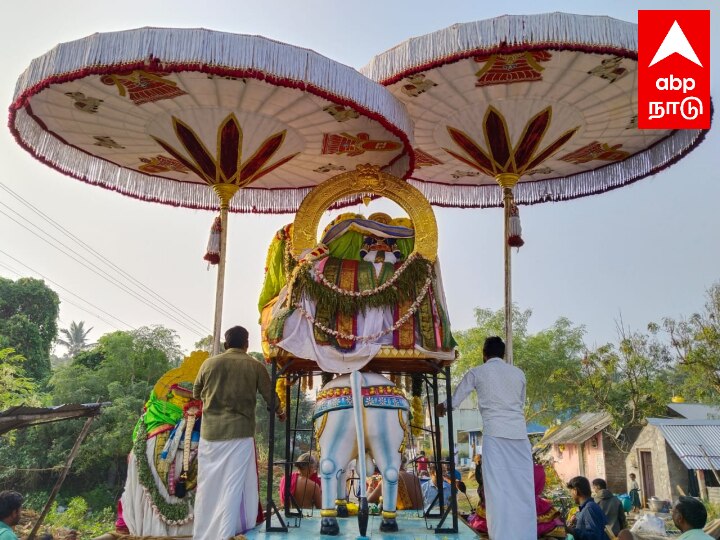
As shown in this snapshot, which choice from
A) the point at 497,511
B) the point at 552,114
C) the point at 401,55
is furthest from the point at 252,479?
the point at 552,114

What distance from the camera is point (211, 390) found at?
19.0ft

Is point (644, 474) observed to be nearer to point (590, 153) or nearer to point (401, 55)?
point (590, 153)

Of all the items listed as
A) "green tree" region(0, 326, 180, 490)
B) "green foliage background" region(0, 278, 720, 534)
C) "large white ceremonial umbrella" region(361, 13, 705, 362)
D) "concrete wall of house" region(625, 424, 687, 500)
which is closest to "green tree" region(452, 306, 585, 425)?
"green foliage background" region(0, 278, 720, 534)

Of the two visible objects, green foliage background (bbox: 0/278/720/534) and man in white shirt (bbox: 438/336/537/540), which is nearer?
man in white shirt (bbox: 438/336/537/540)

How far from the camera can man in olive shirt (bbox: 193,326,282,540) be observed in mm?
5633

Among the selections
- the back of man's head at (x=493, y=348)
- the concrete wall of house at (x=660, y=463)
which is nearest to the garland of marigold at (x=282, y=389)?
the back of man's head at (x=493, y=348)

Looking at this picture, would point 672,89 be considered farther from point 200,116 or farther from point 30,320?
point 30,320

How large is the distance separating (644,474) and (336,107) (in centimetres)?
2289

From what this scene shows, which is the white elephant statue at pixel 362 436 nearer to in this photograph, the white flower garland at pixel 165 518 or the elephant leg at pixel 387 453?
the elephant leg at pixel 387 453

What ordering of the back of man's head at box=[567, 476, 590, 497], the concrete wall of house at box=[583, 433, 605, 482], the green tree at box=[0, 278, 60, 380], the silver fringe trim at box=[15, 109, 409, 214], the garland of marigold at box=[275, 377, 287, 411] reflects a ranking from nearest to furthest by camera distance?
the back of man's head at box=[567, 476, 590, 497] → the garland of marigold at box=[275, 377, 287, 411] → the silver fringe trim at box=[15, 109, 409, 214] → the concrete wall of house at box=[583, 433, 605, 482] → the green tree at box=[0, 278, 60, 380]

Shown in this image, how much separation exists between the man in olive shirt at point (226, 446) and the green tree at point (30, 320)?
100 ft

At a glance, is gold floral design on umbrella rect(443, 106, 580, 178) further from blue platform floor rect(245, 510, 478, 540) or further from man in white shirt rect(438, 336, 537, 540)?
blue platform floor rect(245, 510, 478, 540)

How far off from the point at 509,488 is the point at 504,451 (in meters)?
0.32

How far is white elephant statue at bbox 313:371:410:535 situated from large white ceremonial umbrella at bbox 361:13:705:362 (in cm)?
323
